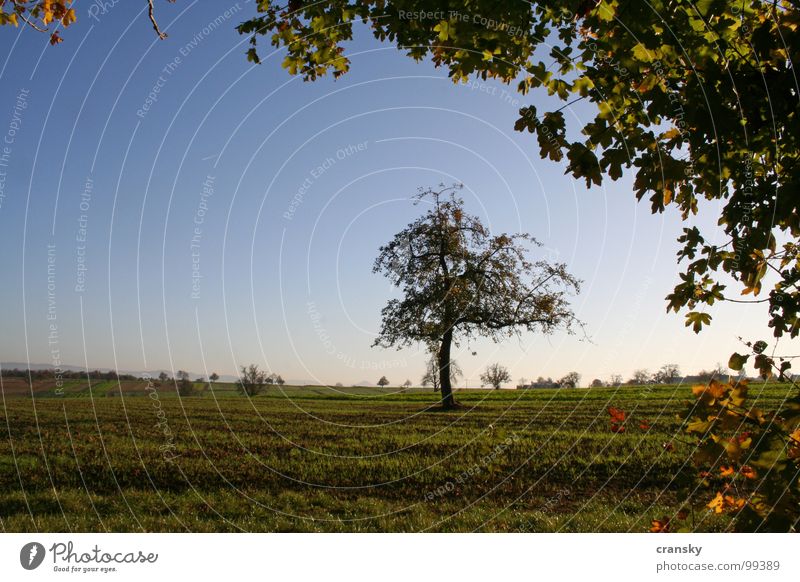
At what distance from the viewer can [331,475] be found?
10031 mm

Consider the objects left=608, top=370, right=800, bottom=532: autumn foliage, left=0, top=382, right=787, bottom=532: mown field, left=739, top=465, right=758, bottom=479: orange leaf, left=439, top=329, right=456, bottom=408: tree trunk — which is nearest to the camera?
left=608, top=370, right=800, bottom=532: autumn foliage

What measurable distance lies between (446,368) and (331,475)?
14922mm

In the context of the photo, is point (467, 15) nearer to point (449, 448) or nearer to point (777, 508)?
point (777, 508)

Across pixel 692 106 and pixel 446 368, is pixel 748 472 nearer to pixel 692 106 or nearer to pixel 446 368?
pixel 692 106

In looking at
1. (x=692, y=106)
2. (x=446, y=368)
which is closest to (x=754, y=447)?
(x=692, y=106)

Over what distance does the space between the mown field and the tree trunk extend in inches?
257

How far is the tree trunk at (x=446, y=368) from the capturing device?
78.9 feet

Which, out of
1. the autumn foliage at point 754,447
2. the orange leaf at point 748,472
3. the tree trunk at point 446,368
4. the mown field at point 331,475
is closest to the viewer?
the autumn foliage at point 754,447

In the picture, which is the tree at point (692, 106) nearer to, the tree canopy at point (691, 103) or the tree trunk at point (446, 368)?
the tree canopy at point (691, 103)

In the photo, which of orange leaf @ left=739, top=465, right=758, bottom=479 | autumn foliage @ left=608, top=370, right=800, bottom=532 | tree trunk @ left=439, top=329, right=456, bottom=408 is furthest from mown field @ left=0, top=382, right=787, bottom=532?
tree trunk @ left=439, top=329, right=456, bottom=408

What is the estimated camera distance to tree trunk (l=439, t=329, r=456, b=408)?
947 inches

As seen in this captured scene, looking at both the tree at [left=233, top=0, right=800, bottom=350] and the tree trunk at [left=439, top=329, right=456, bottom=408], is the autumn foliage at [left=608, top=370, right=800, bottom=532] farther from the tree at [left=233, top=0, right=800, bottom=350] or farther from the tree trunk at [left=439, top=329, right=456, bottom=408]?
the tree trunk at [left=439, top=329, right=456, bottom=408]

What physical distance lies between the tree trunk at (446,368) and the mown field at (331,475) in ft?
21.5

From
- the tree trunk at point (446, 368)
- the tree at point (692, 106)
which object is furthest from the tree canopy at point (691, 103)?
the tree trunk at point (446, 368)
